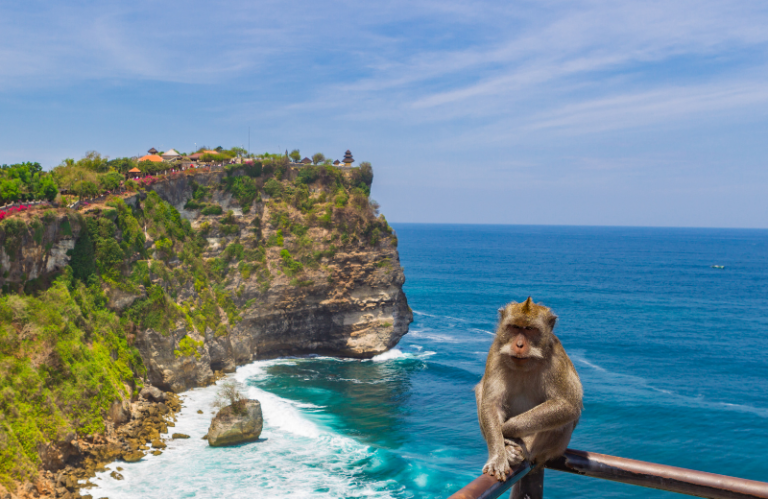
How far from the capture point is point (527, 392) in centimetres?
593

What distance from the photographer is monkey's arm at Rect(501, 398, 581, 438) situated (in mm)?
5379

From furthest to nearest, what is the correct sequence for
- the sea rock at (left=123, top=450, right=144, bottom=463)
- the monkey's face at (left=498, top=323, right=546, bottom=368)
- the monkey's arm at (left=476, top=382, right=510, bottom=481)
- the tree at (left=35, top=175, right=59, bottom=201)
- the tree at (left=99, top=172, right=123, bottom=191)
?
the tree at (left=99, top=172, right=123, bottom=191), the tree at (left=35, top=175, right=59, bottom=201), the sea rock at (left=123, top=450, right=144, bottom=463), the monkey's face at (left=498, top=323, right=546, bottom=368), the monkey's arm at (left=476, top=382, right=510, bottom=481)

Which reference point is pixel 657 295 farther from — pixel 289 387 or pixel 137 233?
pixel 137 233

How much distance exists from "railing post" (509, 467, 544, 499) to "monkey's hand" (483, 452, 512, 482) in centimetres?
23

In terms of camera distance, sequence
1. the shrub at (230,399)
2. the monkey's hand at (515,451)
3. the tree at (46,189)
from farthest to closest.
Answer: the tree at (46,189), the shrub at (230,399), the monkey's hand at (515,451)

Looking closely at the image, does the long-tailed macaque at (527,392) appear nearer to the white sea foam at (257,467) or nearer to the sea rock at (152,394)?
the white sea foam at (257,467)

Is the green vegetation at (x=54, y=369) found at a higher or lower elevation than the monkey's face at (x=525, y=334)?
lower

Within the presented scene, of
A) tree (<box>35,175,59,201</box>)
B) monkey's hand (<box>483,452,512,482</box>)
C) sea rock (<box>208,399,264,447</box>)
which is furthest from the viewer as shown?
tree (<box>35,175,59,201</box>)

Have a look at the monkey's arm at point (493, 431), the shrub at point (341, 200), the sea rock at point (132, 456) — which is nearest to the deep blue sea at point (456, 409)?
the sea rock at point (132, 456)

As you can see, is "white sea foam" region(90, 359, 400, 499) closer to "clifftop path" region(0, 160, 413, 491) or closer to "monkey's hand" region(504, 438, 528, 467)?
"clifftop path" region(0, 160, 413, 491)

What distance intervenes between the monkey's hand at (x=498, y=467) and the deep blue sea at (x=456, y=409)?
1217 inches

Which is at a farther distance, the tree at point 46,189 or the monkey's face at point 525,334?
the tree at point 46,189

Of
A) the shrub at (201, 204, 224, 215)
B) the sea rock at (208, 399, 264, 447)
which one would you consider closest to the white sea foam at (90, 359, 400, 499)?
the sea rock at (208, 399, 264, 447)

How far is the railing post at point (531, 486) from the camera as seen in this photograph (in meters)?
4.86
